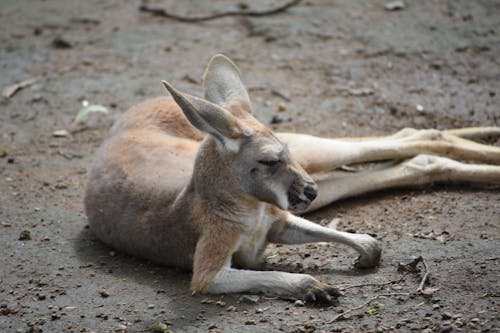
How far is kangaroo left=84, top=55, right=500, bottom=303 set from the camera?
442 centimetres

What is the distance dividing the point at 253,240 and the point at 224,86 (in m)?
0.90

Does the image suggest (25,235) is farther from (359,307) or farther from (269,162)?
(359,307)

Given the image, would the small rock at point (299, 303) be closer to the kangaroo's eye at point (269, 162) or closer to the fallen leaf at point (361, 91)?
the kangaroo's eye at point (269, 162)

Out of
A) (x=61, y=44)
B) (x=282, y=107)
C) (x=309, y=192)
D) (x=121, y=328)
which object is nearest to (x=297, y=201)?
(x=309, y=192)

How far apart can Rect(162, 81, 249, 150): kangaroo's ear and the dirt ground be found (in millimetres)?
839

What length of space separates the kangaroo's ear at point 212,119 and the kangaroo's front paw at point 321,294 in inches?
32.4

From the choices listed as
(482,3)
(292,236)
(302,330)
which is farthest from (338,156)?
(482,3)

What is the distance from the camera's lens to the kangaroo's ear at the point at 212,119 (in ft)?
13.9

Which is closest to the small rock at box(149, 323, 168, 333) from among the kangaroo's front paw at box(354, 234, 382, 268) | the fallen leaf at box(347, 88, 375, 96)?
the kangaroo's front paw at box(354, 234, 382, 268)

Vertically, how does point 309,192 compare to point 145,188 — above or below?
above

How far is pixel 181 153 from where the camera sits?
531 cm

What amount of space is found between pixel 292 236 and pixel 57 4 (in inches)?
232

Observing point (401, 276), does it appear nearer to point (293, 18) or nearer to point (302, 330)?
point (302, 330)

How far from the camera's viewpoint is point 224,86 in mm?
4891
